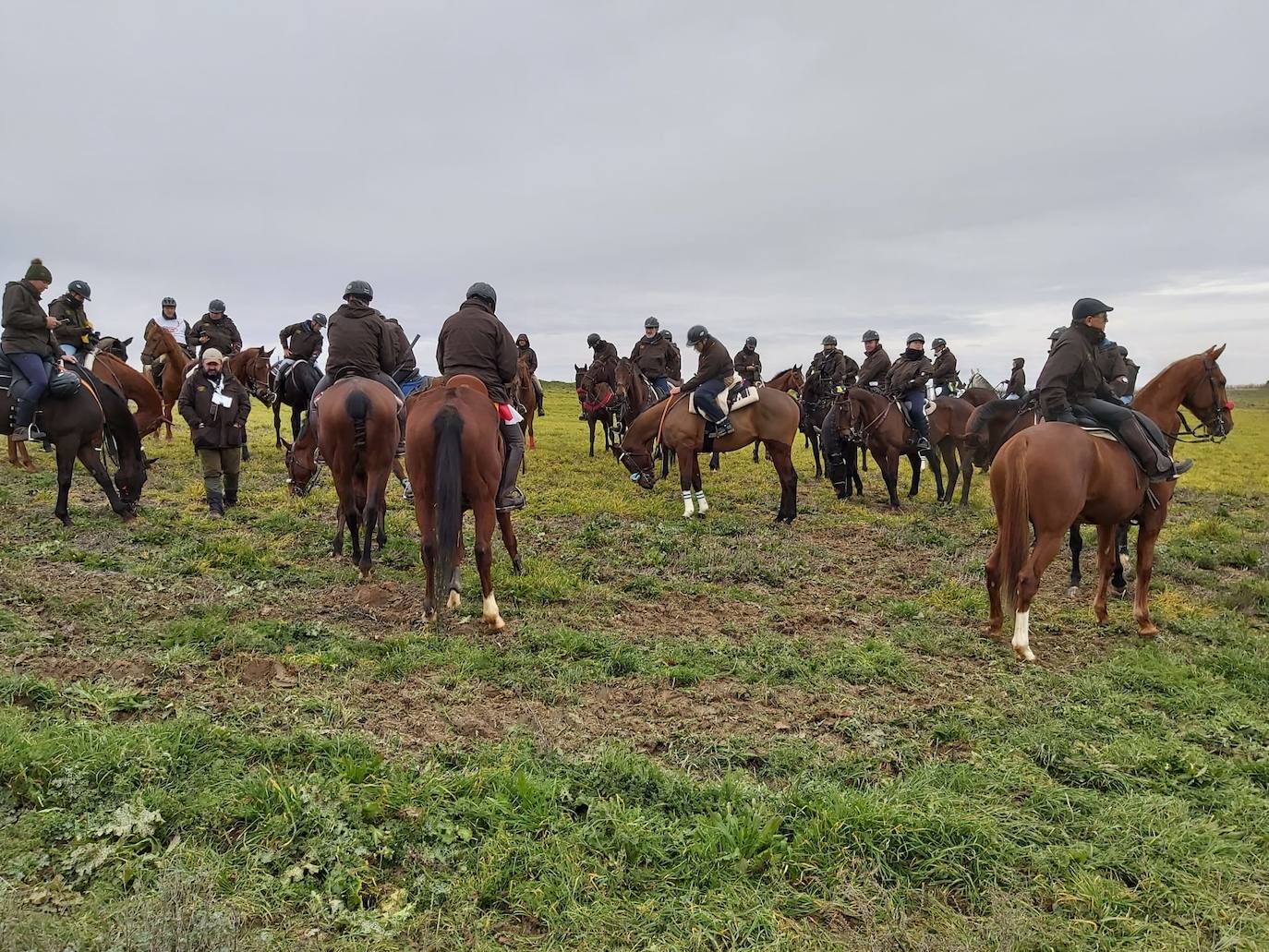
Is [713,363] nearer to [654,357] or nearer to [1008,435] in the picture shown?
[1008,435]

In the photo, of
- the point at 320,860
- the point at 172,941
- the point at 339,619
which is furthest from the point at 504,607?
the point at 172,941

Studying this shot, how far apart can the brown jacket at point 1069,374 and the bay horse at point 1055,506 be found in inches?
18.5

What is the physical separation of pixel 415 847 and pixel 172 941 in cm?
98

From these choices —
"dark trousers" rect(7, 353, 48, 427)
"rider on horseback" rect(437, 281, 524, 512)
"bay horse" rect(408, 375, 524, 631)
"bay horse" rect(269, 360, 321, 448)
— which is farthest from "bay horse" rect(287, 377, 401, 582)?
"bay horse" rect(269, 360, 321, 448)

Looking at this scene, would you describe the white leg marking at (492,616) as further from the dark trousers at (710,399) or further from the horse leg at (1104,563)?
the dark trousers at (710,399)

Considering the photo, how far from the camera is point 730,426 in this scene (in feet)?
41.7

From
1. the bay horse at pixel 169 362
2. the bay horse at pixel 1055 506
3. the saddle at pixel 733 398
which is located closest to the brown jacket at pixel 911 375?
the saddle at pixel 733 398

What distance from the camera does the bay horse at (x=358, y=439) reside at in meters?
7.89

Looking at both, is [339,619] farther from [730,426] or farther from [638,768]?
[730,426]

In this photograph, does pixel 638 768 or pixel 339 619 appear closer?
pixel 638 768

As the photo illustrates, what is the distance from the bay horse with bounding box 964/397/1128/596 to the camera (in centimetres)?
872

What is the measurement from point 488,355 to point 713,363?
231 inches

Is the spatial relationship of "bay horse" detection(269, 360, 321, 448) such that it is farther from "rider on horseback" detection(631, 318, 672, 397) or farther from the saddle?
"rider on horseback" detection(631, 318, 672, 397)

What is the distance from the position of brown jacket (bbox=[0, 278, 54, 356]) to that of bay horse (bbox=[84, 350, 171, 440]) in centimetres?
169
